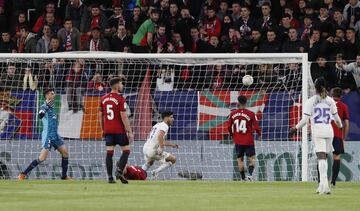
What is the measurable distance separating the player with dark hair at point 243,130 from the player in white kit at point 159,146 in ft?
4.40

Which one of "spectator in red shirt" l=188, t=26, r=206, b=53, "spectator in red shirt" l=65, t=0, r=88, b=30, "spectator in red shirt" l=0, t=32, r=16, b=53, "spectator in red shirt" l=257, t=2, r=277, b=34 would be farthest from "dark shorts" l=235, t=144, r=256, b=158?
"spectator in red shirt" l=0, t=32, r=16, b=53

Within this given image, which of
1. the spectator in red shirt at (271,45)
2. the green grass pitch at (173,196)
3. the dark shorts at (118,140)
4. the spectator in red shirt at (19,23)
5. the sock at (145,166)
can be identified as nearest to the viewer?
the green grass pitch at (173,196)

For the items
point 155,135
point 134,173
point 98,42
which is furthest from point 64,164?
point 98,42

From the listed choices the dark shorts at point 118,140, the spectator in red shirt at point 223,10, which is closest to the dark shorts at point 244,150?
the dark shorts at point 118,140

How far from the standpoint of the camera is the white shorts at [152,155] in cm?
2584

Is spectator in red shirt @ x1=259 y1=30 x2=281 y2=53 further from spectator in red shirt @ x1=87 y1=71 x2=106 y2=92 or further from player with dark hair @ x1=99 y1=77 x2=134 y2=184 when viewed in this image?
player with dark hair @ x1=99 y1=77 x2=134 y2=184

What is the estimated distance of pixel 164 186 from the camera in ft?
70.7

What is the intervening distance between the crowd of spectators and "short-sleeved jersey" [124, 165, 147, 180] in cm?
225

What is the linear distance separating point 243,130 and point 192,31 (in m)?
4.49

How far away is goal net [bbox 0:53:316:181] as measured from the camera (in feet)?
86.6

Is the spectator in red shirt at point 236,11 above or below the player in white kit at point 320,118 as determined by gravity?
above

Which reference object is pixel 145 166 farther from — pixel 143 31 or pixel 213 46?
pixel 143 31

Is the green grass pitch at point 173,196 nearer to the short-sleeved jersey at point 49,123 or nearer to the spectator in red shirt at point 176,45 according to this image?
the short-sleeved jersey at point 49,123

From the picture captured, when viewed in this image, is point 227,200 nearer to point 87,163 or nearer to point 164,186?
point 164,186
